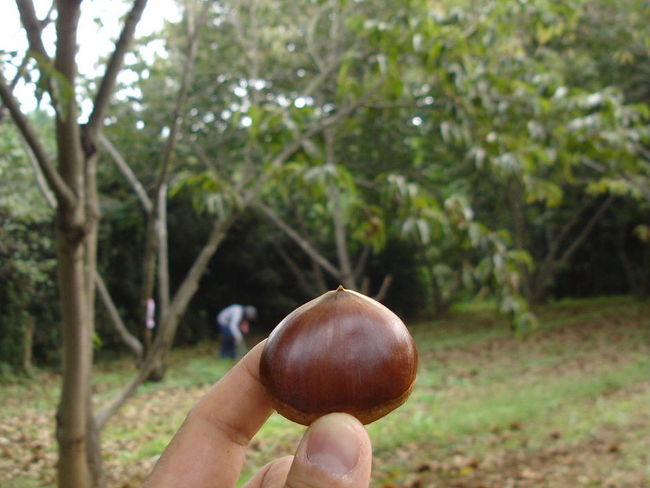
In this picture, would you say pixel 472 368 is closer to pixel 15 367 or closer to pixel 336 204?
pixel 336 204

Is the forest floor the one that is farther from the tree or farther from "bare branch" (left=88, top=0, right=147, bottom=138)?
"bare branch" (left=88, top=0, right=147, bottom=138)

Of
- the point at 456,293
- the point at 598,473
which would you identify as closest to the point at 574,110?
the point at 598,473

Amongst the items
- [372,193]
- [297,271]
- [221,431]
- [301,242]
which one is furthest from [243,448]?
[297,271]

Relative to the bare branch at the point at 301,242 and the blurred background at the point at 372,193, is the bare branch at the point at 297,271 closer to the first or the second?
the blurred background at the point at 372,193

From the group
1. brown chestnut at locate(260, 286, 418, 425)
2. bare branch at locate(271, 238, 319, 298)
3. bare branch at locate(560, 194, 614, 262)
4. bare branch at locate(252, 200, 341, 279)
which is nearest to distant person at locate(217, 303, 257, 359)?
bare branch at locate(252, 200, 341, 279)

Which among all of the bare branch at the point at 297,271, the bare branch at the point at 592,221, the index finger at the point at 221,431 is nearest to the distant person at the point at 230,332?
the bare branch at the point at 297,271

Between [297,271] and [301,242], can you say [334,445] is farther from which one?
[297,271]
